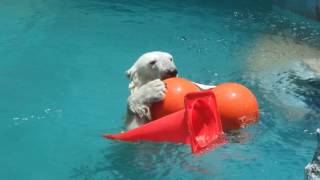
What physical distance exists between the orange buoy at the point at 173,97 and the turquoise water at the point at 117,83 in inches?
12.5

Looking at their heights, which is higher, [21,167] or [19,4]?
[19,4]

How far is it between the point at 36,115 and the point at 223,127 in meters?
2.53

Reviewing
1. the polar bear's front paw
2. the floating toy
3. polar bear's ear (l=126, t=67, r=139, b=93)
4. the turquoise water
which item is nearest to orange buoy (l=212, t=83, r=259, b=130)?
the floating toy

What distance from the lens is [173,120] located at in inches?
181

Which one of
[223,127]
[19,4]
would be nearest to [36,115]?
[223,127]

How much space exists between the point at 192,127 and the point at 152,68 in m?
0.71

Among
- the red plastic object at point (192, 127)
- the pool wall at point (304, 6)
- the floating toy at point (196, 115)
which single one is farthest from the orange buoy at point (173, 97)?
the pool wall at point (304, 6)

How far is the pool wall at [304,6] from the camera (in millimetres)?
10445

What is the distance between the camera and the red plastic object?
456cm

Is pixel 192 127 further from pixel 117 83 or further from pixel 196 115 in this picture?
pixel 117 83

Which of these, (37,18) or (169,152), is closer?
(169,152)

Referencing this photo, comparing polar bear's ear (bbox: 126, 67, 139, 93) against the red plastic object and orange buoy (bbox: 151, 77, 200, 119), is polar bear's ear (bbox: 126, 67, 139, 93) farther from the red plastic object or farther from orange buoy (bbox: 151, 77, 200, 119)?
the red plastic object

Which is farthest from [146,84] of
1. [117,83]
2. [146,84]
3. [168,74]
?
[117,83]

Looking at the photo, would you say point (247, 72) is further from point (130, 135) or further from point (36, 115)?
point (130, 135)
